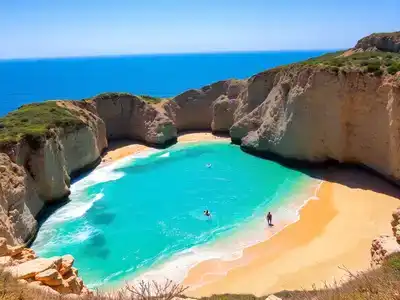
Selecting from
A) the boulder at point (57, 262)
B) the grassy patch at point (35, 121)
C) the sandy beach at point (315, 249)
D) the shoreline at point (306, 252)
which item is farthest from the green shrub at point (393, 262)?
the grassy patch at point (35, 121)

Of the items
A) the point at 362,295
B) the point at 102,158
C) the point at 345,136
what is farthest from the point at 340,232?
the point at 102,158

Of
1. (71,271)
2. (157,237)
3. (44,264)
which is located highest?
(44,264)

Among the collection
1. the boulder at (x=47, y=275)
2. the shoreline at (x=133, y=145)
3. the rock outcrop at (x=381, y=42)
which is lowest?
the shoreline at (x=133, y=145)

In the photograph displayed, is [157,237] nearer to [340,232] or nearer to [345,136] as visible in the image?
[340,232]

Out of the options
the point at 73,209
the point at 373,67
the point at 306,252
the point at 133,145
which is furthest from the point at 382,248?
the point at 133,145

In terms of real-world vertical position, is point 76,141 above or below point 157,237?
above

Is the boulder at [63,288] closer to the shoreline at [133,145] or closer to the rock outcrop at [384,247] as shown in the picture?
the rock outcrop at [384,247]

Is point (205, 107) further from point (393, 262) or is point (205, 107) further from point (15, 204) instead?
point (393, 262)

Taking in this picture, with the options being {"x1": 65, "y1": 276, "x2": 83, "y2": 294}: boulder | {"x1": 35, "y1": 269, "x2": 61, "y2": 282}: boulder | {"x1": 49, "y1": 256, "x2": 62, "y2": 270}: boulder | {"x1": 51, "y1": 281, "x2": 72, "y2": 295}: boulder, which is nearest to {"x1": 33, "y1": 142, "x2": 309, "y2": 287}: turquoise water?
{"x1": 65, "y1": 276, "x2": 83, "y2": 294}: boulder
